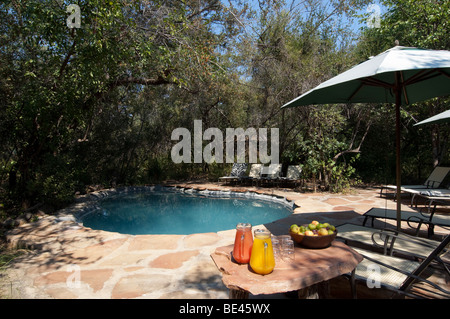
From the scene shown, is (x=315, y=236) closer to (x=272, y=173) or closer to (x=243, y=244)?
(x=243, y=244)

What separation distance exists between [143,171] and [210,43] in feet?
19.8

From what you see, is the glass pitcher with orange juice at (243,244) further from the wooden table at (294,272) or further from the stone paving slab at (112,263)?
the stone paving slab at (112,263)

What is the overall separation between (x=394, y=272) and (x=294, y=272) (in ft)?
3.79

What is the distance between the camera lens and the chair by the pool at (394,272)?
200 centimetres

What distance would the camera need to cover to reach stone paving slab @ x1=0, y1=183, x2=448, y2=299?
2527 mm

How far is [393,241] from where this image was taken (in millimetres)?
2607

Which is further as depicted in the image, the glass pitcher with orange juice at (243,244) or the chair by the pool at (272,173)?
the chair by the pool at (272,173)

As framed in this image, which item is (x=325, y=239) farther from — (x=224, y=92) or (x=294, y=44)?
(x=294, y=44)

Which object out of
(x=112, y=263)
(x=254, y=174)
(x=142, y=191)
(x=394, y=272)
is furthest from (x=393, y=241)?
(x=142, y=191)

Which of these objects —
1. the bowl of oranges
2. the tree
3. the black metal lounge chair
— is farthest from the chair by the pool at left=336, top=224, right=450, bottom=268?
the tree

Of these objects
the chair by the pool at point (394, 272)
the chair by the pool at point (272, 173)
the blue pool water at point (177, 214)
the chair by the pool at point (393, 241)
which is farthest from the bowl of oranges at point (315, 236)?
the chair by the pool at point (272, 173)

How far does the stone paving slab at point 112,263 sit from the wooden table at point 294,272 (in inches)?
32.6

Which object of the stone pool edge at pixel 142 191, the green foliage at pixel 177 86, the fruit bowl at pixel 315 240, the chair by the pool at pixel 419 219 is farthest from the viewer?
the stone pool edge at pixel 142 191

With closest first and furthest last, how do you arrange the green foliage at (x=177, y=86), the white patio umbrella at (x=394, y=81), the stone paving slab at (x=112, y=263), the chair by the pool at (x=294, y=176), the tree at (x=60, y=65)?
the white patio umbrella at (x=394, y=81), the stone paving slab at (x=112, y=263), the tree at (x=60, y=65), the green foliage at (x=177, y=86), the chair by the pool at (x=294, y=176)
